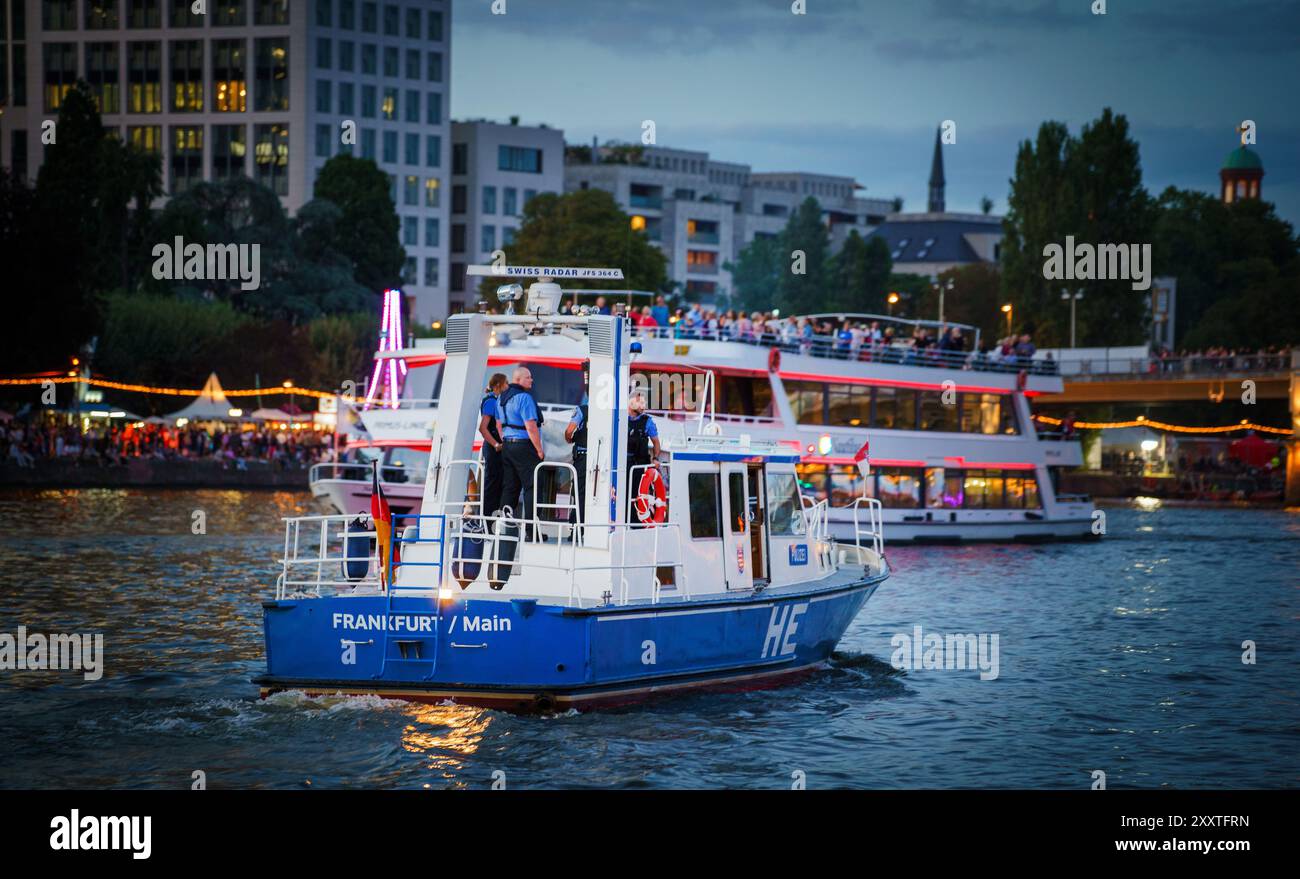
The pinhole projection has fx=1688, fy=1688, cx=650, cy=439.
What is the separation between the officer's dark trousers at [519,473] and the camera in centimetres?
2061

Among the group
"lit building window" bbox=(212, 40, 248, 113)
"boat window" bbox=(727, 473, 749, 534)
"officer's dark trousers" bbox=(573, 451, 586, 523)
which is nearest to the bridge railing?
"boat window" bbox=(727, 473, 749, 534)

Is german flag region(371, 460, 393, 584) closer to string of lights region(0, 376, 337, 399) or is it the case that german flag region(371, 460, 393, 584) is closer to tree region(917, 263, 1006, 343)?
string of lights region(0, 376, 337, 399)

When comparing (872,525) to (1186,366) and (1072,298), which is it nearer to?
(1186,366)

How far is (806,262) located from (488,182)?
30926 millimetres

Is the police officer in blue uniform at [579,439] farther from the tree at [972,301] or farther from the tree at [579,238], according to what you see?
the tree at [972,301]

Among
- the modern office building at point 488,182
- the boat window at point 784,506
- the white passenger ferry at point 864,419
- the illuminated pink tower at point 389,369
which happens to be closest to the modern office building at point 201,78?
the modern office building at point 488,182

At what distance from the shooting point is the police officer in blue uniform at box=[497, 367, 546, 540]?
20.5m

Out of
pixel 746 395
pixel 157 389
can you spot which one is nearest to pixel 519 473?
pixel 746 395

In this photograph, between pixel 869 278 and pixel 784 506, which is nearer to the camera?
pixel 784 506

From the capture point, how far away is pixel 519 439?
811 inches

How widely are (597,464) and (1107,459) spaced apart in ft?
315

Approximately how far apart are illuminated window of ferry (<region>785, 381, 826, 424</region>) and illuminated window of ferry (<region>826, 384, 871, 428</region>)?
0.26 m
